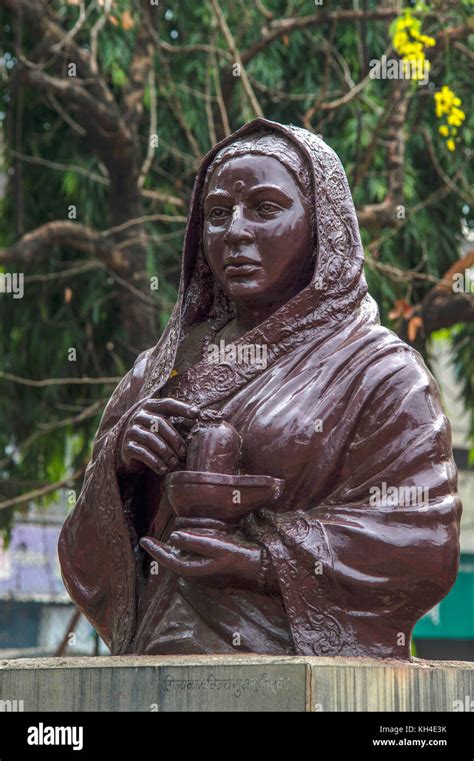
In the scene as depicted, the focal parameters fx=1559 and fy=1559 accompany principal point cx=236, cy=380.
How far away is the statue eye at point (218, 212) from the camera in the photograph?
5.79 m

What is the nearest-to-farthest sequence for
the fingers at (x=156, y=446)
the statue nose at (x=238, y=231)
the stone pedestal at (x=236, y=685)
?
1. the stone pedestal at (x=236, y=685)
2. the fingers at (x=156, y=446)
3. the statue nose at (x=238, y=231)

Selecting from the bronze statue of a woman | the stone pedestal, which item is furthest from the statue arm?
the stone pedestal

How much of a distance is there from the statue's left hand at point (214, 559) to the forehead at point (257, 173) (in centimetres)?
133

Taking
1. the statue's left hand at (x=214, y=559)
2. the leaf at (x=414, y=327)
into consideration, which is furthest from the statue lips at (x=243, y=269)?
the leaf at (x=414, y=327)

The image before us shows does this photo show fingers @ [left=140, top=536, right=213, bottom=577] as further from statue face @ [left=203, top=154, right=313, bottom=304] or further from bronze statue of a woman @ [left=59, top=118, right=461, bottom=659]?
statue face @ [left=203, top=154, right=313, bottom=304]

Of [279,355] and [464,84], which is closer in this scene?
[279,355]

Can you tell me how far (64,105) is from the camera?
40.5 feet

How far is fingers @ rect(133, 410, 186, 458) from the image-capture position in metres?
5.43

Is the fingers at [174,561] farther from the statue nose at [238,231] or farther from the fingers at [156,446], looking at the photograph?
the statue nose at [238,231]

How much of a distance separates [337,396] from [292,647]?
88 centimetres

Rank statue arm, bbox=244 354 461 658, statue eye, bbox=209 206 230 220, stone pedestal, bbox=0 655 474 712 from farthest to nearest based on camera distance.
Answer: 1. statue eye, bbox=209 206 230 220
2. statue arm, bbox=244 354 461 658
3. stone pedestal, bbox=0 655 474 712

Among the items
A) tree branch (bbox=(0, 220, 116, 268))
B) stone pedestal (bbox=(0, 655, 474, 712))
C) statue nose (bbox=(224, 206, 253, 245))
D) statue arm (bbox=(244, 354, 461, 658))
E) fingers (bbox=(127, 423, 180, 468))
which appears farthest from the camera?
tree branch (bbox=(0, 220, 116, 268))
